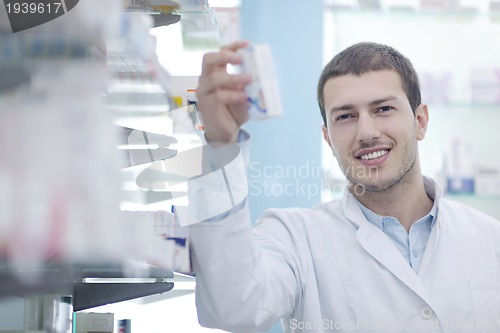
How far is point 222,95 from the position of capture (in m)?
1.03

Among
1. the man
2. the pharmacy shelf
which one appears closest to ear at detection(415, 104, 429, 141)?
the man

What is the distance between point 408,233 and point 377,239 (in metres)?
0.15

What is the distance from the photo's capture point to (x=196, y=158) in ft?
3.95

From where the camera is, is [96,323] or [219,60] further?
[96,323]

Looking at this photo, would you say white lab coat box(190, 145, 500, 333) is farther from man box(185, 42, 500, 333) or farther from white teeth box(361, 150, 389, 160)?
white teeth box(361, 150, 389, 160)

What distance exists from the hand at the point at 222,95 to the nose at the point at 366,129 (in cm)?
62

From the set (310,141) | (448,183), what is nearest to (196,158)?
(310,141)

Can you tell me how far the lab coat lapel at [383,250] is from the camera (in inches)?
64.8

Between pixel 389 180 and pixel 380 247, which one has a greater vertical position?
pixel 389 180

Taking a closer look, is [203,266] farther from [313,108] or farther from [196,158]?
[313,108]

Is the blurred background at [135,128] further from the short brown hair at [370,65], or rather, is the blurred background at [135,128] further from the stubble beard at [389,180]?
the short brown hair at [370,65]

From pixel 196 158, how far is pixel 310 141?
1.23 meters

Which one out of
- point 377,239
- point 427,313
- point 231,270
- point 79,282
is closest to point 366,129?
point 377,239

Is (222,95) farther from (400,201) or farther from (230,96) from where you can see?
(400,201)
